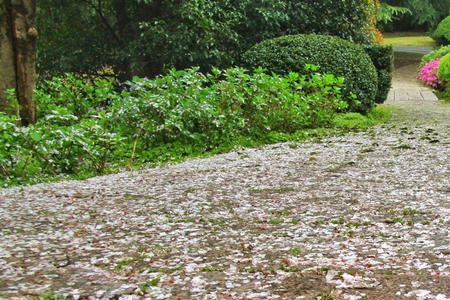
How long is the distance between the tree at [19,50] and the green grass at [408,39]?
79.6ft

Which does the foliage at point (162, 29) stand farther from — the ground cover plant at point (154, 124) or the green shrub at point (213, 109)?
the green shrub at point (213, 109)

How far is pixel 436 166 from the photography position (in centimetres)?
545

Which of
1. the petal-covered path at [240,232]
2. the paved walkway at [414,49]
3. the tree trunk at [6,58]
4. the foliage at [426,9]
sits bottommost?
the petal-covered path at [240,232]

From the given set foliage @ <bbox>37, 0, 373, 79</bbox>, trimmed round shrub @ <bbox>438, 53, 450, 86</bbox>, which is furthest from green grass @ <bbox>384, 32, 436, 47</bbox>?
foliage @ <bbox>37, 0, 373, 79</bbox>

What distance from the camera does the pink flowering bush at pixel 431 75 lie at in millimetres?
16516

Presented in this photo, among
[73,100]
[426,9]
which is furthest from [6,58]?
[426,9]

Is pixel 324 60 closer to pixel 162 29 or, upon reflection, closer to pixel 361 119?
pixel 361 119

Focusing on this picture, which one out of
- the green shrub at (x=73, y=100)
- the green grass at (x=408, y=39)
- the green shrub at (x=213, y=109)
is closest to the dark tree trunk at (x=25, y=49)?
the green shrub at (x=73, y=100)

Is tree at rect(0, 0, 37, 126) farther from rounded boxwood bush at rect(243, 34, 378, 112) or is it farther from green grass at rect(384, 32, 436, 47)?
green grass at rect(384, 32, 436, 47)

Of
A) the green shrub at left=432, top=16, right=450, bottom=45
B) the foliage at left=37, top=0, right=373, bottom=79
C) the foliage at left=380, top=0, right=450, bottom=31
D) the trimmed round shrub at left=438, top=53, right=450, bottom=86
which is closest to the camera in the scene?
the foliage at left=37, top=0, right=373, bottom=79

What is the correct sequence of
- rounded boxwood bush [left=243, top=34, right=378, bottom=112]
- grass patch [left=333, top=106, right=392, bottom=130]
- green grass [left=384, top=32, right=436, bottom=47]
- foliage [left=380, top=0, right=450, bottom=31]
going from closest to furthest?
grass patch [left=333, top=106, right=392, bottom=130], rounded boxwood bush [left=243, top=34, right=378, bottom=112], foliage [left=380, top=0, right=450, bottom=31], green grass [left=384, top=32, right=436, bottom=47]

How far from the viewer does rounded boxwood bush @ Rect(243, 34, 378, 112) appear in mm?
9750

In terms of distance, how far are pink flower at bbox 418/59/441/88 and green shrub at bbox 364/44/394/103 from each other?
4.71m

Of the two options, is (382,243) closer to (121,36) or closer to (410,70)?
(121,36)
